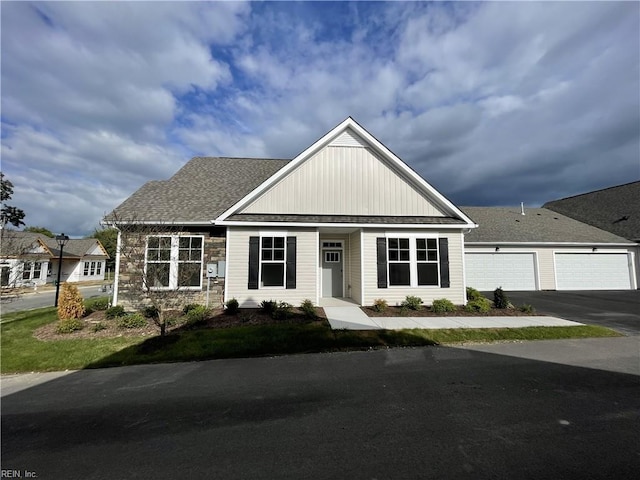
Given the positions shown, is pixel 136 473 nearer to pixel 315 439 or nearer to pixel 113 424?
pixel 113 424

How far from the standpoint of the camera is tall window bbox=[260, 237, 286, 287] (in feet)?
36.6

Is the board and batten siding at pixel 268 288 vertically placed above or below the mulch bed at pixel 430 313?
above

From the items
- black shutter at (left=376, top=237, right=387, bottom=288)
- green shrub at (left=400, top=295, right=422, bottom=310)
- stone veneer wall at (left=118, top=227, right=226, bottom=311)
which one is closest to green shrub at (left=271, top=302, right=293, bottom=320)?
stone veneer wall at (left=118, top=227, right=226, bottom=311)

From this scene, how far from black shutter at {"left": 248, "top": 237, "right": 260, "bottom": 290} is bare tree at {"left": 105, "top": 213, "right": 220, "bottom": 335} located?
191 cm

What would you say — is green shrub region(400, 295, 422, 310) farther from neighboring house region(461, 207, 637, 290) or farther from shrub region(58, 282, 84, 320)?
shrub region(58, 282, 84, 320)

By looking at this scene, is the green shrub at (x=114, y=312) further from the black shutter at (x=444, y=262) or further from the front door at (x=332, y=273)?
the black shutter at (x=444, y=262)

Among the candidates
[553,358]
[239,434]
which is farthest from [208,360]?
[553,358]

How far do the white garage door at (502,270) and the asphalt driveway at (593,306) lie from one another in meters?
1.15

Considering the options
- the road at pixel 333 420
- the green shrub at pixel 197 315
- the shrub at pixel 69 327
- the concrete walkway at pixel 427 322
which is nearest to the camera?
the road at pixel 333 420

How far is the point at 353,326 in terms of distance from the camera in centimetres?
856

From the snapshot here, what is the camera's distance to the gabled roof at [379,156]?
11.6 meters

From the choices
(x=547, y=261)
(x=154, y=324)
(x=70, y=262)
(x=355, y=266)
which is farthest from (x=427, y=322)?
(x=70, y=262)

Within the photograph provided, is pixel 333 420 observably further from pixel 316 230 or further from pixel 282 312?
pixel 316 230

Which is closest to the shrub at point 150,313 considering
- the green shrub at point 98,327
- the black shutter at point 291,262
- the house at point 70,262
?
the green shrub at point 98,327
